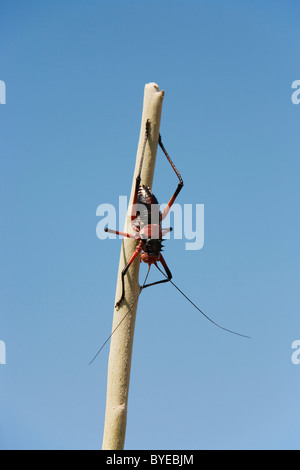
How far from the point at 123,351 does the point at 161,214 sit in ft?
5.81

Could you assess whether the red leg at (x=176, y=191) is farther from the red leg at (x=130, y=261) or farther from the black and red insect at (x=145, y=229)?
the red leg at (x=130, y=261)

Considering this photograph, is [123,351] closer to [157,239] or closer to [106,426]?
[106,426]

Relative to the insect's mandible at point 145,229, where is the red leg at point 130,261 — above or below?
below

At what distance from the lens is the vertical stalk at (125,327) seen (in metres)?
3.55

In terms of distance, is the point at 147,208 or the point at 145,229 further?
the point at 147,208

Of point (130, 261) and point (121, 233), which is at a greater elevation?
point (121, 233)

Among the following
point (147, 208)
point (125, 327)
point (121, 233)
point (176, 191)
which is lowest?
point (125, 327)

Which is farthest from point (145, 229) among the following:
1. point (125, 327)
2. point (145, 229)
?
point (125, 327)

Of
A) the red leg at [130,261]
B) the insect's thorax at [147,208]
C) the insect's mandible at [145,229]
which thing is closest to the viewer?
the red leg at [130,261]

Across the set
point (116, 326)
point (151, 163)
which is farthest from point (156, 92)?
point (116, 326)

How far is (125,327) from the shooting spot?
12.1ft

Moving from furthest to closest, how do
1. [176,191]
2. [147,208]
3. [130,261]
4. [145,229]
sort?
[176,191], [147,208], [145,229], [130,261]

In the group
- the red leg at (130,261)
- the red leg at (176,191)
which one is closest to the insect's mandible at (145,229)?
the red leg at (130,261)

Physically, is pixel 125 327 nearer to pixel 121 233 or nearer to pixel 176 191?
pixel 121 233
